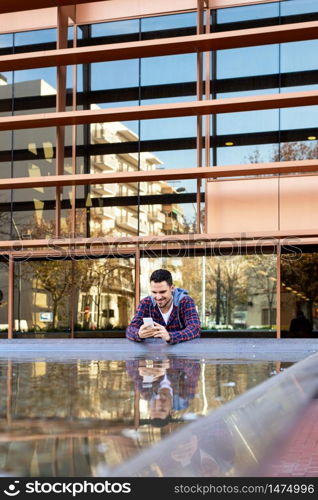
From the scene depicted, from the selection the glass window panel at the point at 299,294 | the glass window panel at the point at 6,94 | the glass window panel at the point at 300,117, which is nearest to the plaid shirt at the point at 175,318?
the glass window panel at the point at 299,294

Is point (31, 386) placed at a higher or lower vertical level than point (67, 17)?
lower

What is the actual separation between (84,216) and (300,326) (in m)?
6.40

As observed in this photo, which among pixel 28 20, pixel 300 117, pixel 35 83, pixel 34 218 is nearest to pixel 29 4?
pixel 28 20

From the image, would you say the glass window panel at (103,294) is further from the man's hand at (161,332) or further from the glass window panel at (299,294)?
the man's hand at (161,332)

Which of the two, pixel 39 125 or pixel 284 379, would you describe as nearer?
pixel 284 379

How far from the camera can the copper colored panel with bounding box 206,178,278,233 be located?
18000mm

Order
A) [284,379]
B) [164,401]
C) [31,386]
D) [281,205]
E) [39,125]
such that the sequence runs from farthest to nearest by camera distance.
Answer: [39,125] < [281,205] < [284,379] < [31,386] < [164,401]

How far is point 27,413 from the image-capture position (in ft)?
3.69

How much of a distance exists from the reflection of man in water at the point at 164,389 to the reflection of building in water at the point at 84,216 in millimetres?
16550

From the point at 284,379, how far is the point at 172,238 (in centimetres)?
1653

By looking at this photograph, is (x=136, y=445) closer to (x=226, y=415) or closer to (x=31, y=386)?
(x=226, y=415)

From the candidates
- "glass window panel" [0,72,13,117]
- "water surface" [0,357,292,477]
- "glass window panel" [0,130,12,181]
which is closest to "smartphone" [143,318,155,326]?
"water surface" [0,357,292,477]

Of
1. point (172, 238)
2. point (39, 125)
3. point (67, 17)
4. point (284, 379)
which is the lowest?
point (284, 379)
